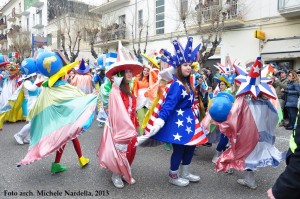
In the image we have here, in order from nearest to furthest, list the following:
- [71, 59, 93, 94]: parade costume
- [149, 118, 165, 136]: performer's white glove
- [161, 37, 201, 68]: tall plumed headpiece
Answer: [149, 118, 165, 136]: performer's white glove < [161, 37, 201, 68]: tall plumed headpiece < [71, 59, 93, 94]: parade costume

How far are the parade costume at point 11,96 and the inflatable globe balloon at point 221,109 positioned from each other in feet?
20.3

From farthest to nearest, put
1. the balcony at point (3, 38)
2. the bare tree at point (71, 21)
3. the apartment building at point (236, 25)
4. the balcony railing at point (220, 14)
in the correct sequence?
the balcony at point (3, 38) → the bare tree at point (71, 21) → the balcony railing at point (220, 14) → the apartment building at point (236, 25)

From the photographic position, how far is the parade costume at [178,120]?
Result: 11.8 ft

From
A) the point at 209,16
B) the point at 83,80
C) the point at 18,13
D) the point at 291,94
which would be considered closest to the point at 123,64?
the point at 291,94

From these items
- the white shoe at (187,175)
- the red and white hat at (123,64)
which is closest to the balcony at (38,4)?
the red and white hat at (123,64)

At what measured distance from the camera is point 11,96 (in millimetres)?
8062

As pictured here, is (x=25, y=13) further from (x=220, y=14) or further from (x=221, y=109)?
(x=221, y=109)

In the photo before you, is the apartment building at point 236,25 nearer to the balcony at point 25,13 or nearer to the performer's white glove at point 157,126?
the performer's white glove at point 157,126

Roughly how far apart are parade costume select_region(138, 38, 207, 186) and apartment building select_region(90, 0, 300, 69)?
10981 mm

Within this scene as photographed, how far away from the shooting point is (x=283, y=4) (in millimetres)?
13508

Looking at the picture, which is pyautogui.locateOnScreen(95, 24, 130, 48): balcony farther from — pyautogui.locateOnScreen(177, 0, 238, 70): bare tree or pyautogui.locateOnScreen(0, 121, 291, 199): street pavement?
pyautogui.locateOnScreen(0, 121, 291, 199): street pavement

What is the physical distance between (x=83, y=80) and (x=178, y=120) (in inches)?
280

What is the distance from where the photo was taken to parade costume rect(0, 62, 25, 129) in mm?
8008

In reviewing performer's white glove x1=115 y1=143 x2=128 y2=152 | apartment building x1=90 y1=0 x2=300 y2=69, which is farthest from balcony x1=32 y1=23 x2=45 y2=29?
performer's white glove x1=115 y1=143 x2=128 y2=152
